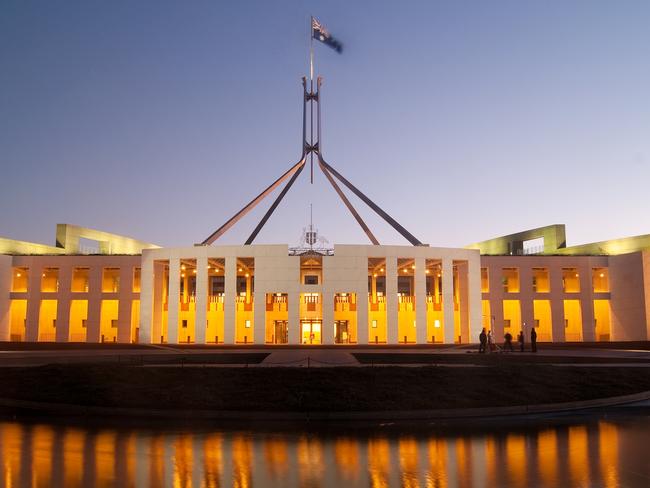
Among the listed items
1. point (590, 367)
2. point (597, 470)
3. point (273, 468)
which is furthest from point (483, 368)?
point (273, 468)

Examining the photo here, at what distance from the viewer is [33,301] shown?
5341cm

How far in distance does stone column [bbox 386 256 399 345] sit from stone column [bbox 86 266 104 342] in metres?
26.2

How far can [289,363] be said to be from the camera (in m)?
25.7

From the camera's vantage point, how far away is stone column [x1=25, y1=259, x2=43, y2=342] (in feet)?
173

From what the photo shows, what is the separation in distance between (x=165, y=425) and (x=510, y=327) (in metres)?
48.3

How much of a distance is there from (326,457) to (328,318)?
34.6m

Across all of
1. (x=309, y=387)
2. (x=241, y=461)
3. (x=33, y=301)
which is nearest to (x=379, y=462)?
(x=241, y=461)

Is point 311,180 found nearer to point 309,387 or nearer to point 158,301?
point 158,301

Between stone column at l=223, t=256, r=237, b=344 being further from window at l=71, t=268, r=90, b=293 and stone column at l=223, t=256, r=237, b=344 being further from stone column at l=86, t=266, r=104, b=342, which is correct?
window at l=71, t=268, r=90, b=293

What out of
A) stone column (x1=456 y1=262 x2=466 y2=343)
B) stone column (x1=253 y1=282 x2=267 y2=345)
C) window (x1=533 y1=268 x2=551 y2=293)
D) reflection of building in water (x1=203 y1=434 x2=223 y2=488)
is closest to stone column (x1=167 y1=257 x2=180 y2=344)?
stone column (x1=253 y1=282 x2=267 y2=345)

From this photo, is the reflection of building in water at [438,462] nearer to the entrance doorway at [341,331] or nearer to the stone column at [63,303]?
the entrance doorway at [341,331]

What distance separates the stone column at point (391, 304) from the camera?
46.1 m

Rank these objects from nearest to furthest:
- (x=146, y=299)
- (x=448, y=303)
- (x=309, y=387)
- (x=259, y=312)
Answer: (x=309, y=387) < (x=259, y=312) < (x=448, y=303) < (x=146, y=299)

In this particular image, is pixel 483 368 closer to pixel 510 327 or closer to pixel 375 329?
pixel 375 329
